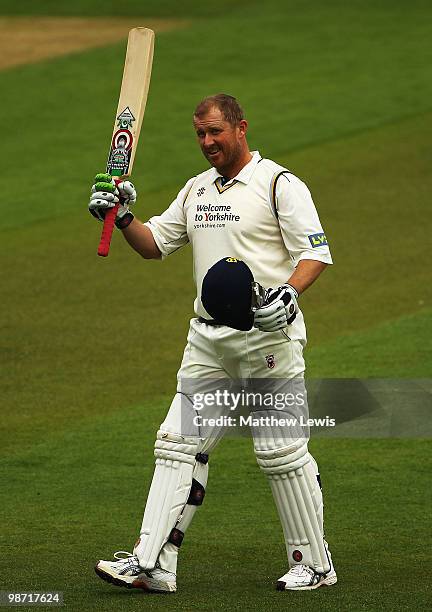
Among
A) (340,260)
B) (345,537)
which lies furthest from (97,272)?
(345,537)

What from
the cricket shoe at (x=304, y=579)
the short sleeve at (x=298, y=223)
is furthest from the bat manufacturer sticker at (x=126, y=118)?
the cricket shoe at (x=304, y=579)

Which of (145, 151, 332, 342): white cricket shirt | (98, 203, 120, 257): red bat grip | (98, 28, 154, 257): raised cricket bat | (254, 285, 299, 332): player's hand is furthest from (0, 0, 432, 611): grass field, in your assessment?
(98, 28, 154, 257): raised cricket bat

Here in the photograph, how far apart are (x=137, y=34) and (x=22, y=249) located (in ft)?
22.7

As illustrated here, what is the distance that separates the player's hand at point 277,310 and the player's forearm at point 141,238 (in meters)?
0.87

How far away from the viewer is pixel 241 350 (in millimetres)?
5930

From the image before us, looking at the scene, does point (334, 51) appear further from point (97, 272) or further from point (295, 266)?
point (295, 266)

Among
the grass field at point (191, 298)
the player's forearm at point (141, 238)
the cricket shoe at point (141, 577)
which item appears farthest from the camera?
the grass field at point (191, 298)

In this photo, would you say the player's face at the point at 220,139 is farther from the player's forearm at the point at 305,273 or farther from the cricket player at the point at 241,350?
the player's forearm at the point at 305,273

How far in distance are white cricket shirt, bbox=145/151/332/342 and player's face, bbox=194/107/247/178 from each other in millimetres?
70

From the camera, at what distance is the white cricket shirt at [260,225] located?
585 cm

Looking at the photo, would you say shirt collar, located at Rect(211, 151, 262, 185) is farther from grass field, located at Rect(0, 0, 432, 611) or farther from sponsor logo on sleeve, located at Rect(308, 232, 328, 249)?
grass field, located at Rect(0, 0, 432, 611)

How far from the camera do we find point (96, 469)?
7973 millimetres

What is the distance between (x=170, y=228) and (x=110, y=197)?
38 cm

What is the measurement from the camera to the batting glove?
6.04 m
